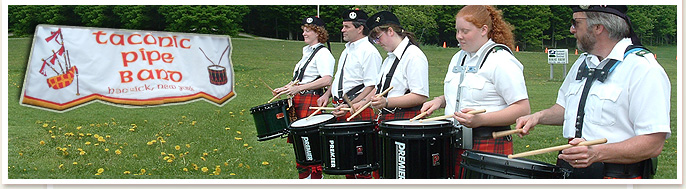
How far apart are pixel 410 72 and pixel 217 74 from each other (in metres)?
5.96

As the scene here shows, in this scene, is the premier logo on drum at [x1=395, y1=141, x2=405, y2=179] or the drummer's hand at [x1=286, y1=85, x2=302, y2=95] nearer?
the premier logo on drum at [x1=395, y1=141, x2=405, y2=179]

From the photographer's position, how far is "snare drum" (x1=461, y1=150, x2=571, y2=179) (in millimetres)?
2791

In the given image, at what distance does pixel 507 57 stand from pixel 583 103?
71 cm

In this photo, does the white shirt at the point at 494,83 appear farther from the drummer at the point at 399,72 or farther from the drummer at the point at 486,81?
the drummer at the point at 399,72

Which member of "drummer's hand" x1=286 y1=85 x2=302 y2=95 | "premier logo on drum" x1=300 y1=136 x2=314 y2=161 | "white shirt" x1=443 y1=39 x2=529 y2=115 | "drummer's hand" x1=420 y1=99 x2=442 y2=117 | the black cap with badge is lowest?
"premier logo on drum" x1=300 y1=136 x2=314 y2=161

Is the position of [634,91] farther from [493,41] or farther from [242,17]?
[242,17]

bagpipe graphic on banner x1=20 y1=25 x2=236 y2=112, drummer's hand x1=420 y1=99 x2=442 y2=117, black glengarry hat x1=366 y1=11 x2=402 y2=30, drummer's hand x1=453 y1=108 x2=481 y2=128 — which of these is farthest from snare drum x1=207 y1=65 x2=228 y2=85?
drummer's hand x1=453 y1=108 x2=481 y2=128

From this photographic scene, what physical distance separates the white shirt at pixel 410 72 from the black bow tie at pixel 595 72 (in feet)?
4.90

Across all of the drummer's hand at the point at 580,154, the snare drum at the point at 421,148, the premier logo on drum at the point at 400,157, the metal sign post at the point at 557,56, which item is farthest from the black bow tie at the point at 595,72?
the metal sign post at the point at 557,56

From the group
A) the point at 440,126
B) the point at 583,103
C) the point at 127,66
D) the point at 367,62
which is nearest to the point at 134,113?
the point at 127,66

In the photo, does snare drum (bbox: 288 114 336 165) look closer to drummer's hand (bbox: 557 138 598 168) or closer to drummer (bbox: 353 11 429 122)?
drummer (bbox: 353 11 429 122)

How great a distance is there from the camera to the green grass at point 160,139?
6.25 metres

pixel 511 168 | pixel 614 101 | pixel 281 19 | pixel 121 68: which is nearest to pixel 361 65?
pixel 511 168

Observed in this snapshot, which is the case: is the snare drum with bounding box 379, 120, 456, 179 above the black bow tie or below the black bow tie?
below
